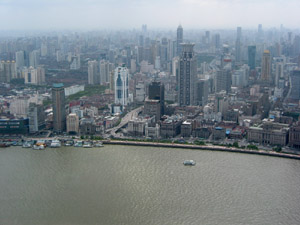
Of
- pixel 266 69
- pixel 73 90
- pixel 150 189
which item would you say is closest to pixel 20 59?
pixel 73 90

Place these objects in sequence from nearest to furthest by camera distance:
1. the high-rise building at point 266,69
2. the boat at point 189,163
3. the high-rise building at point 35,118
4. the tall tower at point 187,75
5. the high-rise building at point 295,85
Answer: the boat at point 189,163 → the high-rise building at point 35,118 → the tall tower at point 187,75 → the high-rise building at point 295,85 → the high-rise building at point 266,69

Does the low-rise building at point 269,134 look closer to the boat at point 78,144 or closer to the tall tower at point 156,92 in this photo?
the tall tower at point 156,92

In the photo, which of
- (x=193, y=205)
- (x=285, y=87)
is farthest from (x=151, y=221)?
(x=285, y=87)

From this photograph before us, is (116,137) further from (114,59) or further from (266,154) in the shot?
(114,59)

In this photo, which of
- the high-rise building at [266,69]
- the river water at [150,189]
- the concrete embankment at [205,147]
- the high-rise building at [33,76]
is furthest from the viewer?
the high-rise building at [266,69]

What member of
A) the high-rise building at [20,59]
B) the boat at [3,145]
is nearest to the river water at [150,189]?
the boat at [3,145]

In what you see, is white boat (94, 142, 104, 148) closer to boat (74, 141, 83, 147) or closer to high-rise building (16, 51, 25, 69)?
boat (74, 141, 83, 147)
